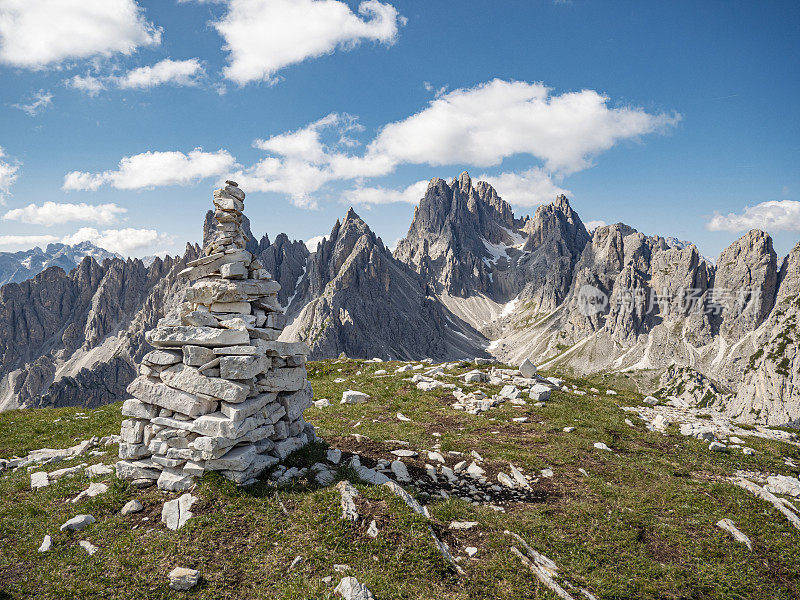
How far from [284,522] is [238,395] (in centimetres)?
394

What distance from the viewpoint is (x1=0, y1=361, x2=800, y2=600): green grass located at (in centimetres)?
854

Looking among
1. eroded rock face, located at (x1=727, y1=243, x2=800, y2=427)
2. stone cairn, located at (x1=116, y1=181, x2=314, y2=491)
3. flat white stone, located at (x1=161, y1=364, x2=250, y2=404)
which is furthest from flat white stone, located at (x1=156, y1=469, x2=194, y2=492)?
eroded rock face, located at (x1=727, y1=243, x2=800, y2=427)

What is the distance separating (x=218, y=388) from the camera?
1206 cm

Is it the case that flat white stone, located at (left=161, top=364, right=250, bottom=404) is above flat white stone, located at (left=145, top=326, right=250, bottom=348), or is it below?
below

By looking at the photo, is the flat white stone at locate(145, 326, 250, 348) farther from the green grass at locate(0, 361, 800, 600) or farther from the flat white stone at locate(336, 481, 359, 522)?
the flat white stone at locate(336, 481, 359, 522)

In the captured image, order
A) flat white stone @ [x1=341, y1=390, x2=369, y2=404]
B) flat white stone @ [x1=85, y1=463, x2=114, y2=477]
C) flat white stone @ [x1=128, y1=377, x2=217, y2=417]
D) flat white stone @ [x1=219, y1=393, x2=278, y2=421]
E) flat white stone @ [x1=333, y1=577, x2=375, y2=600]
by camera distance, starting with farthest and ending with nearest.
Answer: flat white stone @ [x1=341, y1=390, x2=369, y2=404] → flat white stone @ [x1=85, y1=463, x2=114, y2=477] → flat white stone @ [x1=128, y1=377, x2=217, y2=417] → flat white stone @ [x1=219, y1=393, x2=278, y2=421] → flat white stone @ [x1=333, y1=577, x2=375, y2=600]

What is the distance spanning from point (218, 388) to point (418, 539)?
7423 millimetres

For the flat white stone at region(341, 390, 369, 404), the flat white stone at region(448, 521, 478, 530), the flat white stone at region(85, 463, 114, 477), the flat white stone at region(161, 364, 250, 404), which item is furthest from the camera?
the flat white stone at region(341, 390, 369, 404)

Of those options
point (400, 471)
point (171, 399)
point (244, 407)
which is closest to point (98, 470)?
point (171, 399)

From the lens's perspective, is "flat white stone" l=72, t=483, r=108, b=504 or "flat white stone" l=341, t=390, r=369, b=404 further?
"flat white stone" l=341, t=390, r=369, b=404

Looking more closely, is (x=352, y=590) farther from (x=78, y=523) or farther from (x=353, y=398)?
(x=353, y=398)

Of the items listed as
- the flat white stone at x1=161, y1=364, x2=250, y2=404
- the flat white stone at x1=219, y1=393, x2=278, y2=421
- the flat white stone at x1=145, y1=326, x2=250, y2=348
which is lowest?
the flat white stone at x1=219, y1=393, x2=278, y2=421

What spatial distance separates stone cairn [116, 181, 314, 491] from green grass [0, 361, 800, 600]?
744 mm

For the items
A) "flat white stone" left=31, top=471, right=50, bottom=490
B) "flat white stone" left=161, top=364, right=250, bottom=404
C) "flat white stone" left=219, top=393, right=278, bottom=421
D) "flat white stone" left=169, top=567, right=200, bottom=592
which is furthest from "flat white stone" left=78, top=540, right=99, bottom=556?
"flat white stone" left=31, top=471, right=50, bottom=490
